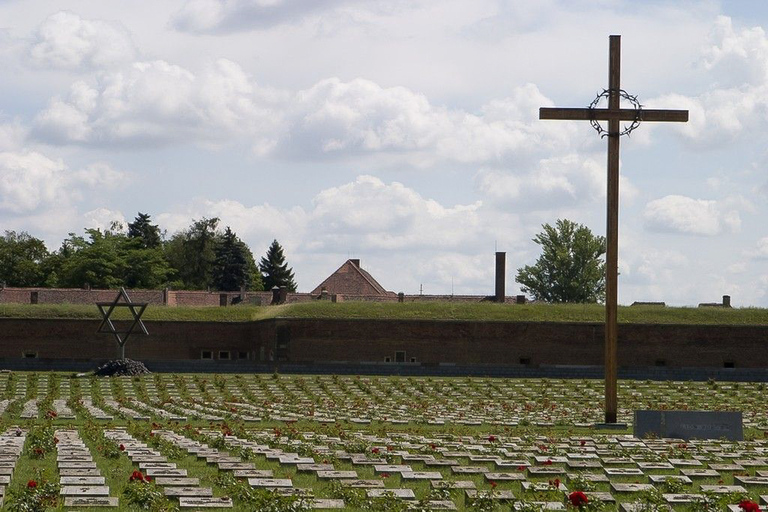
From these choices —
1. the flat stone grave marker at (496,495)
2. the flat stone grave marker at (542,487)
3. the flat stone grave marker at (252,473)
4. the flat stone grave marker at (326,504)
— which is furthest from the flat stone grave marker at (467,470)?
the flat stone grave marker at (326,504)

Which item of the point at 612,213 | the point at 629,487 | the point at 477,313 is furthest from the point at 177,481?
the point at 477,313

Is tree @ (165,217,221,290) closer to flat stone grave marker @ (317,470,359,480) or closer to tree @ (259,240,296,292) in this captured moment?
tree @ (259,240,296,292)

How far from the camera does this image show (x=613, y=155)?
19.9 meters

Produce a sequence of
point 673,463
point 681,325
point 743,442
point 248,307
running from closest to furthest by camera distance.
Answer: point 673,463 → point 743,442 → point 681,325 → point 248,307

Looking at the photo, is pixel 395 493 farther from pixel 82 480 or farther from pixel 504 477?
pixel 82 480

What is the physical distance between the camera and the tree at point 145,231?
298ft

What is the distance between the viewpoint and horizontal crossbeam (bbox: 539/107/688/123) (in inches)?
770

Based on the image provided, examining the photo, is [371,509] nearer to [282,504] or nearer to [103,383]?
[282,504]

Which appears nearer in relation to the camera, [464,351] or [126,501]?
[126,501]

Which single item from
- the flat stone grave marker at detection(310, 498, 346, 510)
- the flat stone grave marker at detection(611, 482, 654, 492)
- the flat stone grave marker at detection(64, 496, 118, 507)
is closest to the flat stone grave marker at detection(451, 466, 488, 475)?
the flat stone grave marker at detection(611, 482, 654, 492)

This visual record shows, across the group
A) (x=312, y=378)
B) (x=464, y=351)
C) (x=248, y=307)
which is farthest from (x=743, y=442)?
(x=248, y=307)

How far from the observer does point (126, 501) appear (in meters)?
9.92

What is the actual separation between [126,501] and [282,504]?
1367 millimetres

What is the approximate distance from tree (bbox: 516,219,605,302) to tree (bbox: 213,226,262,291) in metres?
18.2
